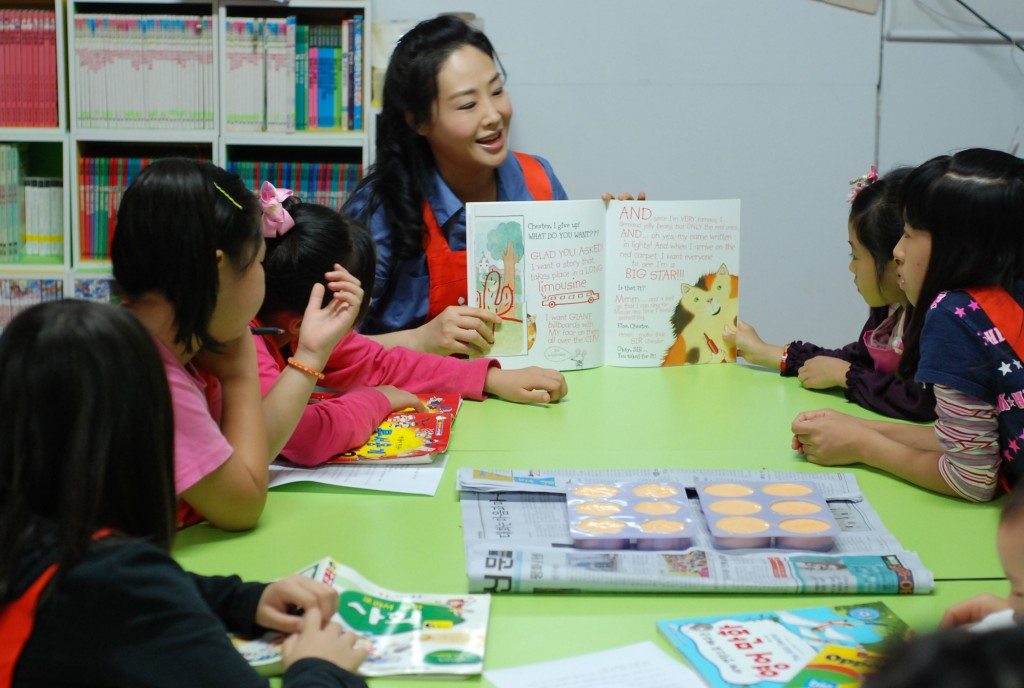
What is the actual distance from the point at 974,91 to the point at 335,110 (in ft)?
6.75

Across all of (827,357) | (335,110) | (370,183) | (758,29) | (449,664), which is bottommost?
(449,664)

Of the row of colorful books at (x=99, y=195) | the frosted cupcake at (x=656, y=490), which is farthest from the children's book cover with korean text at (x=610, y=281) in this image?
the row of colorful books at (x=99, y=195)

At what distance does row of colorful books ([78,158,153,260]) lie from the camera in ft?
10.7

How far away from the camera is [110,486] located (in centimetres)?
93

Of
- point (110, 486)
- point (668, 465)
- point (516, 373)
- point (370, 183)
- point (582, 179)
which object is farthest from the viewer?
point (582, 179)

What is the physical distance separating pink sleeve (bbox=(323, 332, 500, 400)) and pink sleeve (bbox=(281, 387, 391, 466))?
0.81ft

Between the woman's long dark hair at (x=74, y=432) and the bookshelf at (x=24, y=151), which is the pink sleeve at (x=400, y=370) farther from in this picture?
the bookshelf at (x=24, y=151)

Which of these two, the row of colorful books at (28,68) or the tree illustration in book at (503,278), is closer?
the tree illustration in book at (503,278)

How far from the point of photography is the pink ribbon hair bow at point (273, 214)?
164 centimetres

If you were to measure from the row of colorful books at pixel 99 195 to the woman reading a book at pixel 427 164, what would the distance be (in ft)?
3.87

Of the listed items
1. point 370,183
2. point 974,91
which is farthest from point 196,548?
point 974,91

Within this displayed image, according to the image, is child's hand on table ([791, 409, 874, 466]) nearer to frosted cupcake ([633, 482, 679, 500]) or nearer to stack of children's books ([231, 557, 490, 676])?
frosted cupcake ([633, 482, 679, 500])

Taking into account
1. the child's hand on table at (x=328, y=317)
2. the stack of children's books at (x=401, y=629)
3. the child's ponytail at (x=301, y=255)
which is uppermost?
the child's ponytail at (x=301, y=255)

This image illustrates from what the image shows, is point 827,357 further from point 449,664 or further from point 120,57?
point 120,57
